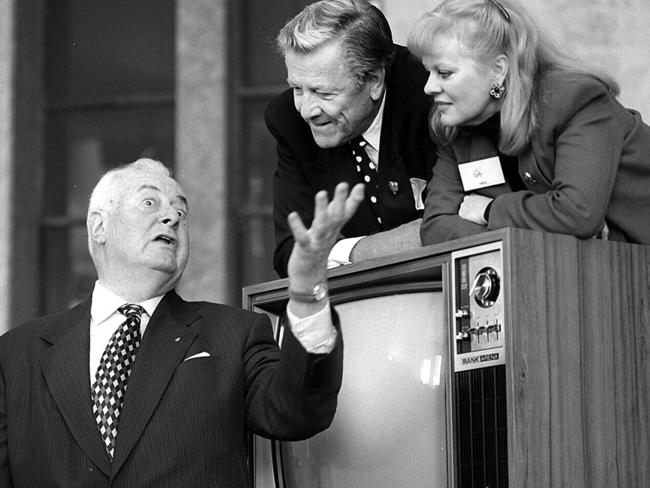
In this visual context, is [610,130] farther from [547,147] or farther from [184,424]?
[184,424]

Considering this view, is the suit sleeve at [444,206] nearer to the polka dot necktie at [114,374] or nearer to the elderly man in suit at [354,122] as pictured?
the elderly man in suit at [354,122]

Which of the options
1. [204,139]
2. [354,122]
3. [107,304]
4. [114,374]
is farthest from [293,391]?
[204,139]

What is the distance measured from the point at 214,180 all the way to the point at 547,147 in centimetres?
242

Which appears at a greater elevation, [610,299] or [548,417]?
[610,299]

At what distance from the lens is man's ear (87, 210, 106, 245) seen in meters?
2.60

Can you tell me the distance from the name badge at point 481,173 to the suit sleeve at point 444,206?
0.03 m

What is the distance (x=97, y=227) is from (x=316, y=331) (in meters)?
0.65

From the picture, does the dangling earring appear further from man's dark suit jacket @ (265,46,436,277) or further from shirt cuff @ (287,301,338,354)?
shirt cuff @ (287,301,338,354)

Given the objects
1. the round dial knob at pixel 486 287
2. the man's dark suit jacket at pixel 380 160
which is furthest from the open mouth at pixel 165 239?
the round dial knob at pixel 486 287

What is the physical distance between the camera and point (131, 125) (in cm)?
484

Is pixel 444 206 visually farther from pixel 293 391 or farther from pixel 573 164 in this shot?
pixel 293 391

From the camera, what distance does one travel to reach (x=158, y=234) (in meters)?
2.54

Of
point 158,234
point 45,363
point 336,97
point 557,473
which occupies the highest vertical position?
point 336,97

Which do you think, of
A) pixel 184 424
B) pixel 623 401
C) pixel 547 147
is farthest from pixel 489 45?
pixel 184 424
